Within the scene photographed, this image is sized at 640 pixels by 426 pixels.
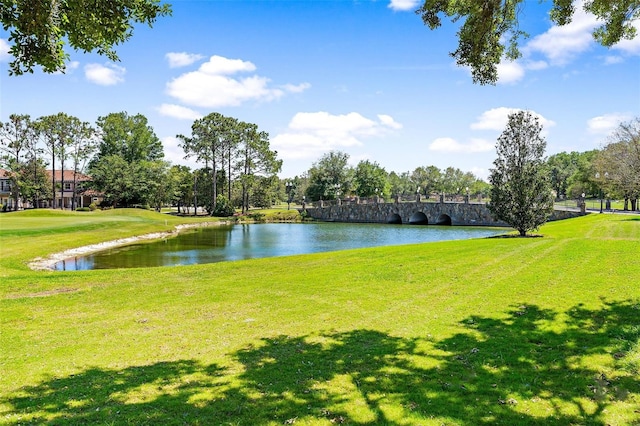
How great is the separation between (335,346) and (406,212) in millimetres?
74157

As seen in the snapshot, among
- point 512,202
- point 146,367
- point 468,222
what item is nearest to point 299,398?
point 146,367

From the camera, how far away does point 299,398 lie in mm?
6090

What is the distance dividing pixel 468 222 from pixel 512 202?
159ft

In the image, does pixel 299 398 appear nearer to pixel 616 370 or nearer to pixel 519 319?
pixel 616 370

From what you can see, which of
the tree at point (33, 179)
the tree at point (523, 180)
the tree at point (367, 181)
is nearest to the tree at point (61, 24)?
the tree at point (523, 180)

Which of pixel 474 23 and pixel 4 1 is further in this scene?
pixel 474 23

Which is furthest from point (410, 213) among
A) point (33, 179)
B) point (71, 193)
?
point (71, 193)

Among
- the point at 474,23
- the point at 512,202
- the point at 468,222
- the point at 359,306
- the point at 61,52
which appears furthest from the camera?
the point at 468,222

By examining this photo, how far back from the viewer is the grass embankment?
5805 millimetres

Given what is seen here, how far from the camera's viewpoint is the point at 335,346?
27.7ft

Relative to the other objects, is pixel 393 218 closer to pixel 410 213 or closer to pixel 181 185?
pixel 410 213

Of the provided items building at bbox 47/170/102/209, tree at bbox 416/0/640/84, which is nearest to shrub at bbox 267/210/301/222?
building at bbox 47/170/102/209

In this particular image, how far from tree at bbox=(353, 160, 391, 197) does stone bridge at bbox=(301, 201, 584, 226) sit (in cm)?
1712

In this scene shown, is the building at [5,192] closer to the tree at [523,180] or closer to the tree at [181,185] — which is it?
the tree at [181,185]
